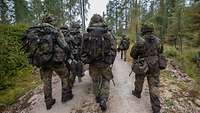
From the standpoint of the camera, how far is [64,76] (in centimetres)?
1162

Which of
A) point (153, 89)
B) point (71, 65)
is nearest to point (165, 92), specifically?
point (153, 89)

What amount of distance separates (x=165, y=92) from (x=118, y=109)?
10.4 feet

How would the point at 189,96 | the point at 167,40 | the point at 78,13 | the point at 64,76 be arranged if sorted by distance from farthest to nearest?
the point at 78,13
the point at 167,40
the point at 189,96
the point at 64,76

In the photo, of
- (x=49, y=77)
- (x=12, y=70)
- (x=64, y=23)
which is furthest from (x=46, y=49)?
(x=64, y=23)

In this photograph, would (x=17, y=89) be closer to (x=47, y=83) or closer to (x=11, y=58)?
(x=11, y=58)

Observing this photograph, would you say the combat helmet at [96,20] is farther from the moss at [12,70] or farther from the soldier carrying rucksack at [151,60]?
the moss at [12,70]

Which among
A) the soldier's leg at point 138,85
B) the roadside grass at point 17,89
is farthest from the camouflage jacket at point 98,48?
the roadside grass at point 17,89

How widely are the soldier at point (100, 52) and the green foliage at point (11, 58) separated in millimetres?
5944

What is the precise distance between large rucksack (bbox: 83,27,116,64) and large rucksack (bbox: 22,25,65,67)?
3.00ft

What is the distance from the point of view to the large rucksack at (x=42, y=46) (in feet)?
35.0

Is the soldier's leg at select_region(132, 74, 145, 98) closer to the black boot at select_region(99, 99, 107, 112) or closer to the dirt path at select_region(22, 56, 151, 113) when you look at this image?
the dirt path at select_region(22, 56, 151, 113)

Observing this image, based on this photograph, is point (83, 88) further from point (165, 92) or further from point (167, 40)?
point (167, 40)

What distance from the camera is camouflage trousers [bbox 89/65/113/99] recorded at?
10930 mm

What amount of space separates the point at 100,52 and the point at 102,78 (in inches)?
35.4
